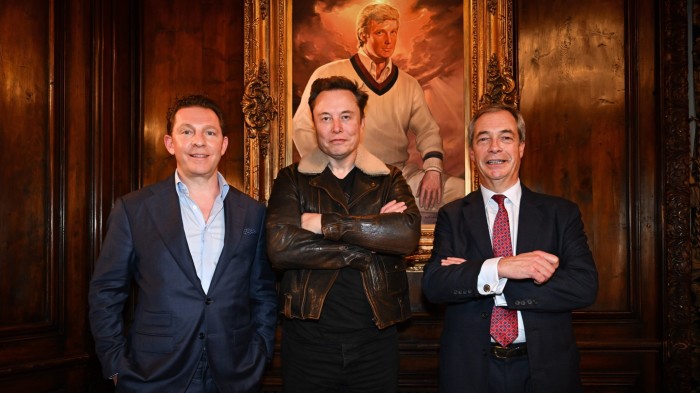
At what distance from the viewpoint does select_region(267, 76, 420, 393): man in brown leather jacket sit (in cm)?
272

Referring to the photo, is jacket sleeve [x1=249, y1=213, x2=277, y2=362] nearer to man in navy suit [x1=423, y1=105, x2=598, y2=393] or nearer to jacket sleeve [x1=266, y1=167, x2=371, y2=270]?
jacket sleeve [x1=266, y1=167, x2=371, y2=270]

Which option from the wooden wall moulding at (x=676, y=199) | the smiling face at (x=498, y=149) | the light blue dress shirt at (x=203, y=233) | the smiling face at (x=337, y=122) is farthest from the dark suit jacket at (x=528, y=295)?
the wooden wall moulding at (x=676, y=199)

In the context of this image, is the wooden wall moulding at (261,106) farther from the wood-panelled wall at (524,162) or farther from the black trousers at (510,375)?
the black trousers at (510,375)

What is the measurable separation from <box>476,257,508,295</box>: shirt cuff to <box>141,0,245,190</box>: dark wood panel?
93.6 inches

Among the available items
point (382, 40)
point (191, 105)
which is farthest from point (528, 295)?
point (382, 40)

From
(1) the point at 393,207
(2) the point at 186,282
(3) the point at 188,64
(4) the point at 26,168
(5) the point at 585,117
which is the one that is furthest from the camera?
(3) the point at 188,64

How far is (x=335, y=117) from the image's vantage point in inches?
114

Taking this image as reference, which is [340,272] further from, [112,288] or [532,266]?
[112,288]

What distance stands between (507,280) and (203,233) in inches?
55.1

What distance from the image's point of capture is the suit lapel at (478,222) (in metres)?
2.67

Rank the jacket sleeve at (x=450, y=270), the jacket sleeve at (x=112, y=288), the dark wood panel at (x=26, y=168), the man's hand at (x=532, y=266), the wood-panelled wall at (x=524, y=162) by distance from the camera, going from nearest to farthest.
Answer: the man's hand at (x=532, y=266) → the jacket sleeve at (x=450, y=270) → the jacket sleeve at (x=112, y=288) → the dark wood panel at (x=26, y=168) → the wood-panelled wall at (x=524, y=162)

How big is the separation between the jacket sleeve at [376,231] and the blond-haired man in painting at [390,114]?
1.46 m

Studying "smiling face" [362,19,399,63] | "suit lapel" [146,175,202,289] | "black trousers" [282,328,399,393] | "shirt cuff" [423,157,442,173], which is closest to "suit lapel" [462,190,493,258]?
"black trousers" [282,328,399,393]

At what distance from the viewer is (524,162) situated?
420 cm
